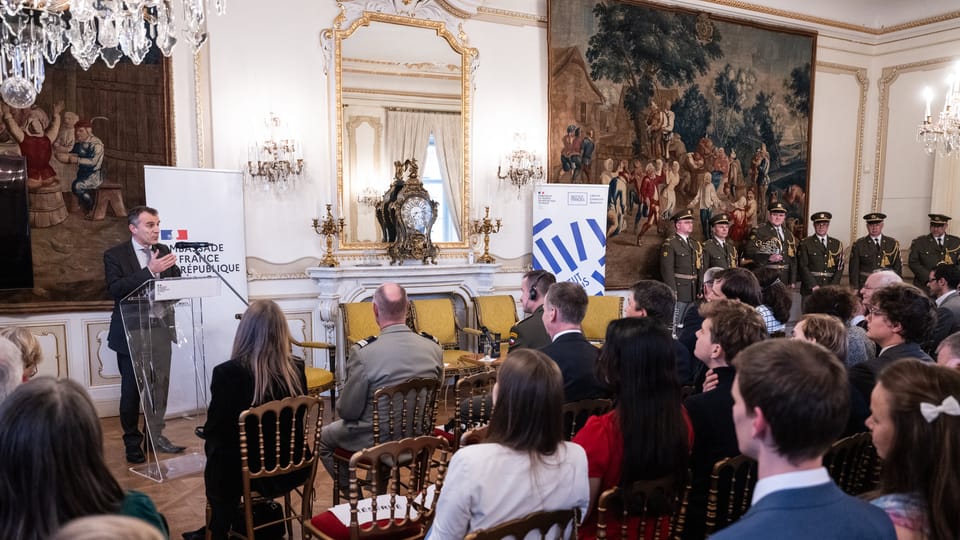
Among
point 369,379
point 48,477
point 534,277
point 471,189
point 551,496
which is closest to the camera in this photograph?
point 48,477

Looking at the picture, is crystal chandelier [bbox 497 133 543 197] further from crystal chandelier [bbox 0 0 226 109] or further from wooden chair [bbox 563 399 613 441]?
wooden chair [bbox 563 399 613 441]

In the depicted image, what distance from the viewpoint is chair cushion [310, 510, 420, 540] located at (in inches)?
96.3

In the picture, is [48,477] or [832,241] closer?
[48,477]

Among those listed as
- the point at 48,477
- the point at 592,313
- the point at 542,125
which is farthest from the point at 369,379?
the point at 542,125

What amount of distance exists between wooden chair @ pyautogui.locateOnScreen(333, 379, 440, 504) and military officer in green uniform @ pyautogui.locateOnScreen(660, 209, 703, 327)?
5.36 meters

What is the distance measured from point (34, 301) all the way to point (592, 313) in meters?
5.52

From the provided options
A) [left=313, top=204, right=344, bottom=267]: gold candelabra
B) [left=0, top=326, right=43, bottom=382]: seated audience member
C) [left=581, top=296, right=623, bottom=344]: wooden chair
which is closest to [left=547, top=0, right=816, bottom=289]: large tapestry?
[left=581, top=296, right=623, bottom=344]: wooden chair

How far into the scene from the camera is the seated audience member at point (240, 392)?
2982mm

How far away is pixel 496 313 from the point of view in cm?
705

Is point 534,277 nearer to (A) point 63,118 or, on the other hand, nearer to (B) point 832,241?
(A) point 63,118

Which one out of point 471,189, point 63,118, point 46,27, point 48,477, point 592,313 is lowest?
point 592,313

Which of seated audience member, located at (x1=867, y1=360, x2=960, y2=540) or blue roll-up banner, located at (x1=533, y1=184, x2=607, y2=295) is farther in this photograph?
blue roll-up banner, located at (x1=533, y1=184, x2=607, y2=295)

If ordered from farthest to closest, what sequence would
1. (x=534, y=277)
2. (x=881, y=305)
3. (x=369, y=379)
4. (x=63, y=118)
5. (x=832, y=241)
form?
(x=832, y=241) < (x=63, y=118) < (x=534, y=277) < (x=369, y=379) < (x=881, y=305)

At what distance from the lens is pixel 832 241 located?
9.22 metres
